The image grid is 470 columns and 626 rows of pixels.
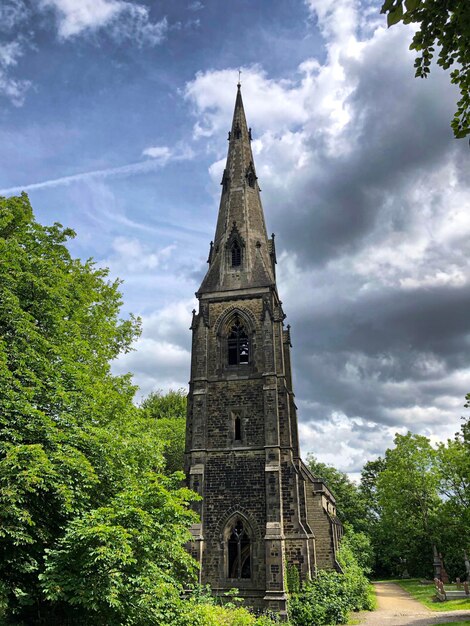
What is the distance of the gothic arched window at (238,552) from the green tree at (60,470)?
7.10 metres

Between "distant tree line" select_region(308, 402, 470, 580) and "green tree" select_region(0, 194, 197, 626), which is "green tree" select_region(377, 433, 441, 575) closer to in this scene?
"distant tree line" select_region(308, 402, 470, 580)

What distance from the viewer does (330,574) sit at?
1966cm

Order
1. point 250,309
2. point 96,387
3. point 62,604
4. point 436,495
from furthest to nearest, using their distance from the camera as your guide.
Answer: point 436,495 → point 250,309 → point 96,387 → point 62,604

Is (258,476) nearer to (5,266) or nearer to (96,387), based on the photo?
(96,387)

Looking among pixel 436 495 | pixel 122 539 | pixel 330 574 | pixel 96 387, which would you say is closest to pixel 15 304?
pixel 96 387

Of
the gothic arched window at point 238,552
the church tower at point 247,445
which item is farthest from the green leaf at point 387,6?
the gothic arched window at point 238,552

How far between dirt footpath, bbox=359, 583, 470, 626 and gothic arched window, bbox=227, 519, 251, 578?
16.0ft

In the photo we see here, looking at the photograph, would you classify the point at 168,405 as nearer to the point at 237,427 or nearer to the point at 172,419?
the point at 172,419

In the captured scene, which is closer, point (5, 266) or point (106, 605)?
point (106, 605)

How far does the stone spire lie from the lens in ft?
81.3

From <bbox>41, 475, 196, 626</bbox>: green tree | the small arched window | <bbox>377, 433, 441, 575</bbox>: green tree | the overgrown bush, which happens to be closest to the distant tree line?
<bbox>377, 433, 441, 575</bbox>: green tree

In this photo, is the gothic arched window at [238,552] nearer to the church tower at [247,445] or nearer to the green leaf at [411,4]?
the church tower at [247,445]

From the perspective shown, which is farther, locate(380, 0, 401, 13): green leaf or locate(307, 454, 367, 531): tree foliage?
locate(307, 454, 367, 531): tree foliage

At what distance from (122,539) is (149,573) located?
1421mm
